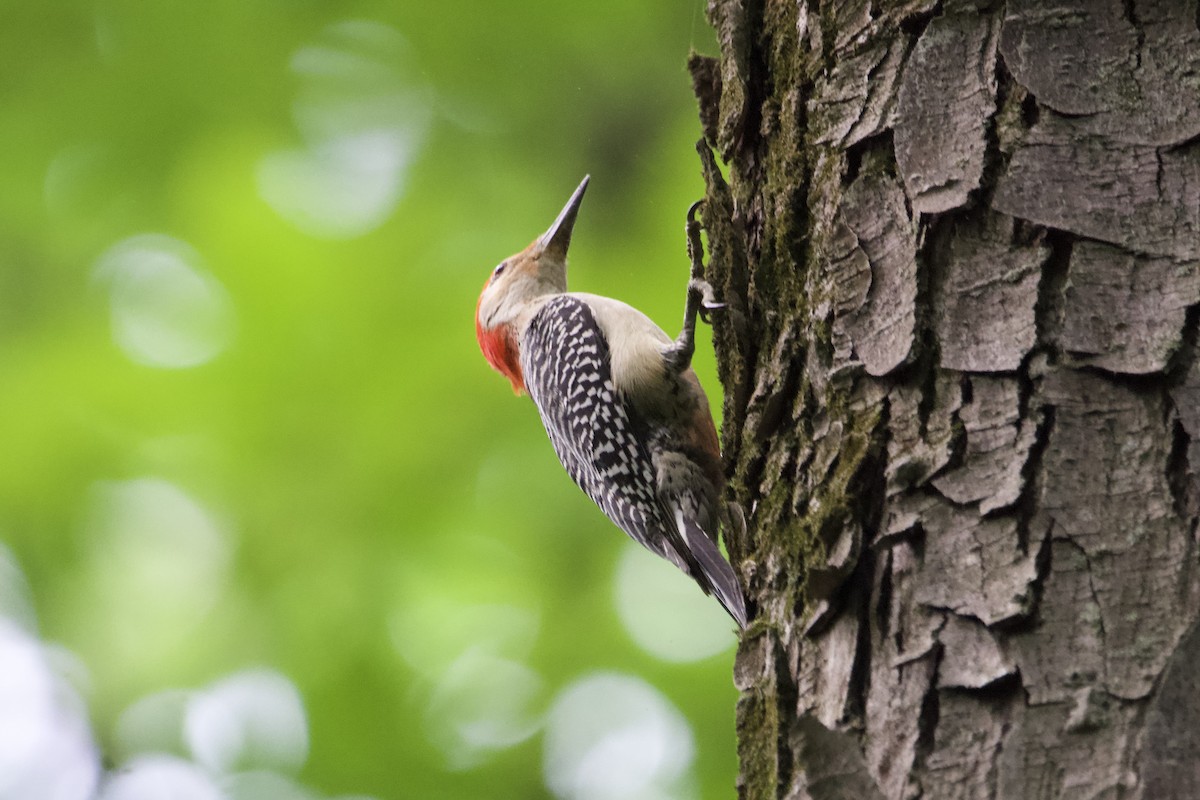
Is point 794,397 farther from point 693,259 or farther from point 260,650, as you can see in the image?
point 260,650

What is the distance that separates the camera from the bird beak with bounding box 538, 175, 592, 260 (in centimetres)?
453

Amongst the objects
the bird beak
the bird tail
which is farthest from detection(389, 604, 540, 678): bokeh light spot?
the bird beak

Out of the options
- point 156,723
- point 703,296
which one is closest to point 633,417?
point 703,296

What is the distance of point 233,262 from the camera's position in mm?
4395

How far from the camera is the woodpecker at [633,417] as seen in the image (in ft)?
12.1

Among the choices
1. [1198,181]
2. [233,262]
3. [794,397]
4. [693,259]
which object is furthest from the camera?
[233,262]

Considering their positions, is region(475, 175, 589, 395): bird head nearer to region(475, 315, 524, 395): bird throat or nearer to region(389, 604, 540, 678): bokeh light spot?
region(475, 315, 524, 395): bird throat

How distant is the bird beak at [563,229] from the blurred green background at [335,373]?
85mm

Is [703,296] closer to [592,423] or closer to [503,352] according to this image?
[592,423]

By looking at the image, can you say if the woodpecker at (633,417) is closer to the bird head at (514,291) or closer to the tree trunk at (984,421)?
the bird head at (514,291)

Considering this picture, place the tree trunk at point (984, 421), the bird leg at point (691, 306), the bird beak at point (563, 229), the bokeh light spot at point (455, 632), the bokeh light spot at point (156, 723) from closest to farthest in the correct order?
the tree trunk at point (984, 421), the bird leg at point (691, 306), the bird beak at point (563, 229), the bokeh light spot at point (455, 632), the bokeh light spot at point (156, 723)

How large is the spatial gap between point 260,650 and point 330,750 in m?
0.53

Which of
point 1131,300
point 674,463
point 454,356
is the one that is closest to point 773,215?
point 1131,300

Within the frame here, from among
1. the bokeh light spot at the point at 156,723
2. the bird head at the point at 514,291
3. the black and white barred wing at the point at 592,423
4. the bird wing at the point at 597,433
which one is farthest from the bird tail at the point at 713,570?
the bokeh light spot at the point at 156,723
